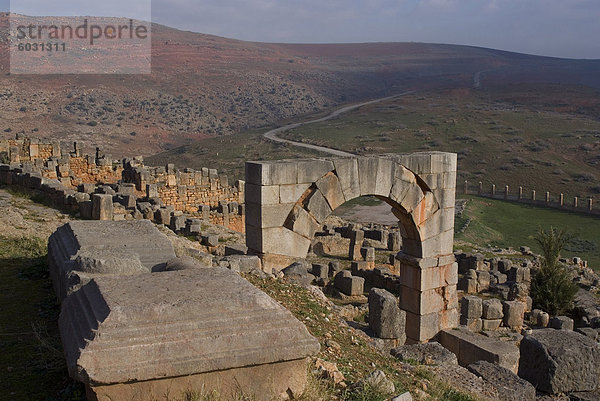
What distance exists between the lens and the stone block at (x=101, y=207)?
542 inches

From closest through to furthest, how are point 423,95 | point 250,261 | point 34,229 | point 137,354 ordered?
point 137,354, point 250,261, point 34,229, point 423,95

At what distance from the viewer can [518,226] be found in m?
30.9

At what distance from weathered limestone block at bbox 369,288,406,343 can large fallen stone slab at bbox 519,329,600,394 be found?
249 cm

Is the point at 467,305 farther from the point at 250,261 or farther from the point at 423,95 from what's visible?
the point at 423,95

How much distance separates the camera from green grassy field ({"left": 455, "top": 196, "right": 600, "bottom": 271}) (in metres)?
27.4

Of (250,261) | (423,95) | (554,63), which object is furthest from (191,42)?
(250,261)

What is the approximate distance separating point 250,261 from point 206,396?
5236 millimetres

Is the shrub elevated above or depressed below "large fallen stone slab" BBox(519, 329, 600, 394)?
below

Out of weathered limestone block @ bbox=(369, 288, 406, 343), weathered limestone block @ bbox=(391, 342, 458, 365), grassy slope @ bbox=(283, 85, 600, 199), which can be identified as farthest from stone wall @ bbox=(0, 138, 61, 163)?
grassy slope @ bbox=(283, 85, 600, 199)

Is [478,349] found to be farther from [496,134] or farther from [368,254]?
[496,134]

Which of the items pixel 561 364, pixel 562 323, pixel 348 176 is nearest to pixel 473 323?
pixel 562 323

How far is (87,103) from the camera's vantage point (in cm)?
6047

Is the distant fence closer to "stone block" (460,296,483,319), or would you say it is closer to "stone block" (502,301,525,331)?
"stone block" (502,301,525,331)

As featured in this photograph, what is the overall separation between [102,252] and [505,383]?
16.1ft
